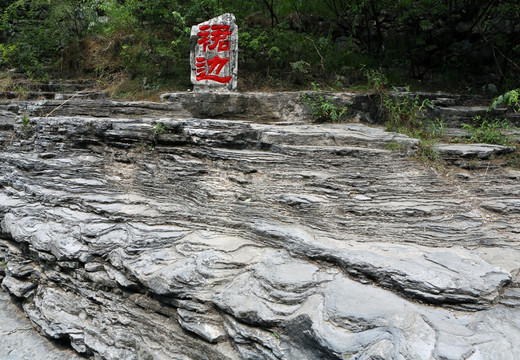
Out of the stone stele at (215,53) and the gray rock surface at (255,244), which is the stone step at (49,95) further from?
the stone stele at (215,53)

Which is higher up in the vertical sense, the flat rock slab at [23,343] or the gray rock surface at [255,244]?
the gray rock surface at [255,244]

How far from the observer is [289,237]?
4.03 meters

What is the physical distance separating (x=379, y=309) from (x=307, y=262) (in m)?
0.90

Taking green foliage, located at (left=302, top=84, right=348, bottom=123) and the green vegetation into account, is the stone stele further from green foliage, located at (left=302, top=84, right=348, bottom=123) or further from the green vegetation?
green foliage, located at (left=302, top=84, right=348, bottom=123)

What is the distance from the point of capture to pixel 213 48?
6.29 metres

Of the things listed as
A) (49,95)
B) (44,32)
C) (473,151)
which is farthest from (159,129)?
(44,32)

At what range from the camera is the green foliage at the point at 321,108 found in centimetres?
621

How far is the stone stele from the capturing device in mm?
6195

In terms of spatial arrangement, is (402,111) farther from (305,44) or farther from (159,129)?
(159,129)

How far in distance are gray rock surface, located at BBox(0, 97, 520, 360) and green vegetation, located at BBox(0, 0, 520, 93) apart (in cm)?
238

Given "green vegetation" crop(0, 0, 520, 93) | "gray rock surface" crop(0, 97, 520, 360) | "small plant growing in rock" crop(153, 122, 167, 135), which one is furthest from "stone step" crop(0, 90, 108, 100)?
"small plant growing in rock" crop(153, 122, 167, 135)

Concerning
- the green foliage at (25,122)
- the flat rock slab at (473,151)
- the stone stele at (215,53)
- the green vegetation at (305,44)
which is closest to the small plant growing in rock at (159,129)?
the stone stele at (215,53)

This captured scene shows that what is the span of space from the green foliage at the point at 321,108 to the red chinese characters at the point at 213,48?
139 cm

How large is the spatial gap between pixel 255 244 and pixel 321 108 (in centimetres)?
296
